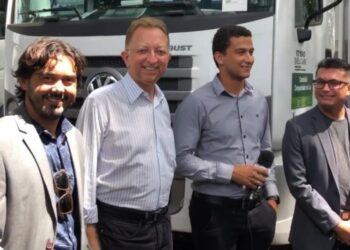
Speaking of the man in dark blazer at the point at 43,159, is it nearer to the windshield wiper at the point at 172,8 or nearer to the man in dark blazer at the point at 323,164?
the man in dark blazer at the point at 323,164

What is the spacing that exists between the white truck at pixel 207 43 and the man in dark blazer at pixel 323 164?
99cm

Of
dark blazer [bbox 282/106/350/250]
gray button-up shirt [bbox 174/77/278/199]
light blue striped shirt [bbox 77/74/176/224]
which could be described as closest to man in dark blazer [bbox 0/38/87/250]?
light blue striped shirt [bbox 77/74/176/224]

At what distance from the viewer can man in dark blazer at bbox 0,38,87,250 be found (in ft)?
6.28

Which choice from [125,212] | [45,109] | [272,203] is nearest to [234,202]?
[272,203]

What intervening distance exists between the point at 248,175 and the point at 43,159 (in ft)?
4.45

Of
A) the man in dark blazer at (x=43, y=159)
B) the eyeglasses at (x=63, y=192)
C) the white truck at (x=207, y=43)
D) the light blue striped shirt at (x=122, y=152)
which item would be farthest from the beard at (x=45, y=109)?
the white truck at (x=207, y=43)

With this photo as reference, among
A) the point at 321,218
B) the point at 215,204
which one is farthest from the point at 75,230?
the point at 321,218

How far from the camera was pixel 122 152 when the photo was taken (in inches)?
108

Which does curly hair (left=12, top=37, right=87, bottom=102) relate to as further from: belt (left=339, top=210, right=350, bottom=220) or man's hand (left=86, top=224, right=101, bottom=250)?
belt (left=339, top=210, right=350, bottom=220)

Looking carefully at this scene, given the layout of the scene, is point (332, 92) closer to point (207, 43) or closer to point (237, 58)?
point (237, 58)

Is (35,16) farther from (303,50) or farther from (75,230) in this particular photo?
(75,230)

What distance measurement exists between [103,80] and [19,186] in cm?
251

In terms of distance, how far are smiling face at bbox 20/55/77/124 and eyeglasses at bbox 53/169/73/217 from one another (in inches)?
7.5

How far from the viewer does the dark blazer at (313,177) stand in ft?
9.98
